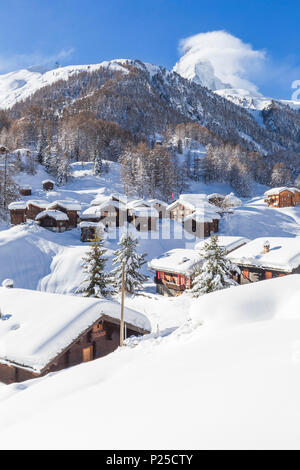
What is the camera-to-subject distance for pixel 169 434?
351 cm

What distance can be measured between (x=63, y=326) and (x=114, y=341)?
160 inches

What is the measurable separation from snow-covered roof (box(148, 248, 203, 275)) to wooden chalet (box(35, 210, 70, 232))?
19.4 meters

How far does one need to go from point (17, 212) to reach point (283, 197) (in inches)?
2165

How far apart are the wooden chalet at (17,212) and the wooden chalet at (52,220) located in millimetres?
3065

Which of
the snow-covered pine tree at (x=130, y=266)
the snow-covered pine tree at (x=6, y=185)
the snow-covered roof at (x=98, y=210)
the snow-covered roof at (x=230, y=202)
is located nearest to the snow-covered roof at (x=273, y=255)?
the snow-covered pine tree at (x=130, y=266)

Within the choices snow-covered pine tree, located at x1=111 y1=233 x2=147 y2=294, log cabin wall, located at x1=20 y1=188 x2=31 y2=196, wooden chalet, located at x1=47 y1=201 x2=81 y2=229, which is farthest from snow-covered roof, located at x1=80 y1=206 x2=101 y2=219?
log cabin wall, located at x1=20 y1=188 x2=31 y2=196

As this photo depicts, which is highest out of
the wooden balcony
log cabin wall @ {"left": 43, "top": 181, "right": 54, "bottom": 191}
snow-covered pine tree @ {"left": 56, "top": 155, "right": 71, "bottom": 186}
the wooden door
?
snow-covered pine tree @ {"left": 56, "top": 155, "right": 71, "bottom": 186}

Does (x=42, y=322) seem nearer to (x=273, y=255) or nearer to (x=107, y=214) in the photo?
(x=273, y=255)

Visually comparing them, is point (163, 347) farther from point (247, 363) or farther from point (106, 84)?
point (106, 84)

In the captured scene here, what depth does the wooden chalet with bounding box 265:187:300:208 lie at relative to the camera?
64.2 metres

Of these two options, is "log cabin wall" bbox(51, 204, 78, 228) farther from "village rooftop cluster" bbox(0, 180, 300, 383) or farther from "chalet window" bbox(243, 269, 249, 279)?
"chalet window" bbox(243, 269, 249, 279)

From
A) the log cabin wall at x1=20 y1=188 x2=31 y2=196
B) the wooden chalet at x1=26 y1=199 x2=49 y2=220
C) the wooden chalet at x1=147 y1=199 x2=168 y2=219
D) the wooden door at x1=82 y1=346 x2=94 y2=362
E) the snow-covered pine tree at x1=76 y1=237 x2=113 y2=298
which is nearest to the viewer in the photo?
the wooden door at x1=82 y1=346 x2=94 y2=362

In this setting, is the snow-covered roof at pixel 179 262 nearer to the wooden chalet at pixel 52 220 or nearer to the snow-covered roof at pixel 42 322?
the snow-covered roof at pixel 42 322
